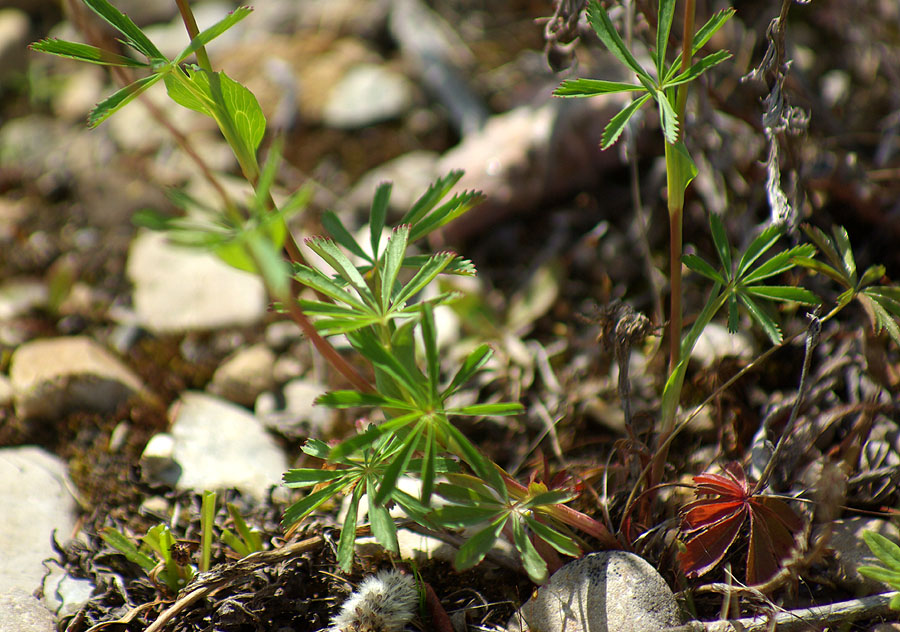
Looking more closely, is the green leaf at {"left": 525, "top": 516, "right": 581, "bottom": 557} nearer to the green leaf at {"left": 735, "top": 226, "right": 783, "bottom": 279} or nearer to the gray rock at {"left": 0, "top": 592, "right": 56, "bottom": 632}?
the green leaf at {"left": 735, "top": 226, "right": 783, "bottom": 279}

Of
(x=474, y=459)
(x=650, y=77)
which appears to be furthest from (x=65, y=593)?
(x=650, y=77)

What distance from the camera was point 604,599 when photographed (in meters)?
1.70

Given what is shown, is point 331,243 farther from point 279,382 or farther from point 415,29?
point 415,29

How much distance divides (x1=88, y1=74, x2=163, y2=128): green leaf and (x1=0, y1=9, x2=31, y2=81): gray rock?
14.1 ft

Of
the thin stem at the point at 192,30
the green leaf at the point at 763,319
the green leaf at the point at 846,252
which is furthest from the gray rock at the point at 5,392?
the green leaf at the point at 846,252

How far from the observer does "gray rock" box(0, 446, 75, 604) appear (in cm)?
215

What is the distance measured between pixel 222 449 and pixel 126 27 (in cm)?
151

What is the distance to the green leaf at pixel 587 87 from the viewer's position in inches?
60.2

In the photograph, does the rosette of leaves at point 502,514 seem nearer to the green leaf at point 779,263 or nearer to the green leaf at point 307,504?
the green leaf at point 307,504

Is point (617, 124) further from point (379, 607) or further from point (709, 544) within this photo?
point (379, 607)

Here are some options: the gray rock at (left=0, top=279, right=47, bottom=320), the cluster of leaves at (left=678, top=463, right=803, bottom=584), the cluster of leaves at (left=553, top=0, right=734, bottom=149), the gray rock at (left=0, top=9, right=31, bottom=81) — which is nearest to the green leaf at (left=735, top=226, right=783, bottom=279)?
the cluster of leaves at (left=553, top=0, right=734, bottom=149)

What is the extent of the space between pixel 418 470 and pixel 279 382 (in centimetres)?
148

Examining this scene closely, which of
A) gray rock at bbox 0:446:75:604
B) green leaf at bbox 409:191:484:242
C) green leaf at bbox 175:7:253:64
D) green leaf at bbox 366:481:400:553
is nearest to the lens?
green leaf at bbox 175:7:253:64

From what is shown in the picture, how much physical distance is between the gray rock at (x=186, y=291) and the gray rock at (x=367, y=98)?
122 cm
